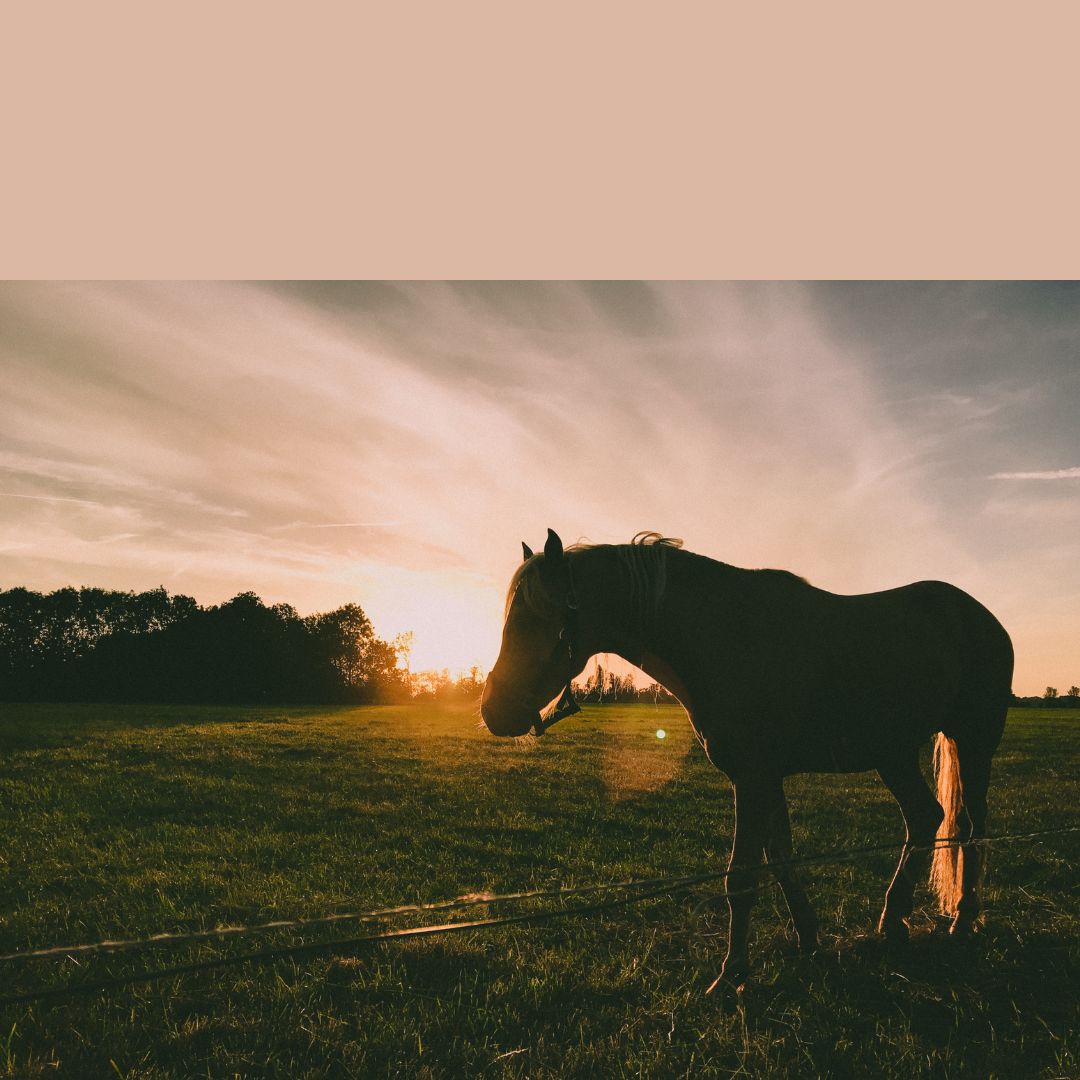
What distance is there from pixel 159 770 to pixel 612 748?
9918 millimetres

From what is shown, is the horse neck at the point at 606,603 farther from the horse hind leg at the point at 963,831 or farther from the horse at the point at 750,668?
the horse hind leg at the point at 963,831

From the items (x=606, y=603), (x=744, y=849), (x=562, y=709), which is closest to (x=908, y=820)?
(x=744, y=849)

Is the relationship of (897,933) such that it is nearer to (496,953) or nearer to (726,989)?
(726,989)

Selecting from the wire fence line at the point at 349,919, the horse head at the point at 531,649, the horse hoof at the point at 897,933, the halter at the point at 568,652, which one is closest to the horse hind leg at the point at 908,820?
the horse hoof at the point at 897,933

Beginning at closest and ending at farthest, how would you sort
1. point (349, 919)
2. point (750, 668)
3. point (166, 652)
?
point (349, 919)
point (750, 668)
point (166, 652)

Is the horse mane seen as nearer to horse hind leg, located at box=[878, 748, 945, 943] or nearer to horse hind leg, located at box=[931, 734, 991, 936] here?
horse hind leg, located at box=[878, 748, 945, 943]

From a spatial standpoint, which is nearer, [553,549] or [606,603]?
[553,549]

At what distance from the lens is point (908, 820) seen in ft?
A: 11.8

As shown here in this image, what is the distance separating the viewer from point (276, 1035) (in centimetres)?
276

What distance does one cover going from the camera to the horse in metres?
3.05

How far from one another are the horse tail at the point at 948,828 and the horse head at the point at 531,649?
2.84m

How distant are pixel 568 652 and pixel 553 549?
23.0 inches

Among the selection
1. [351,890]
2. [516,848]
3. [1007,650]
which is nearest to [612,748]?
[516,848]

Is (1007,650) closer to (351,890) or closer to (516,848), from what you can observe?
(516,848)
